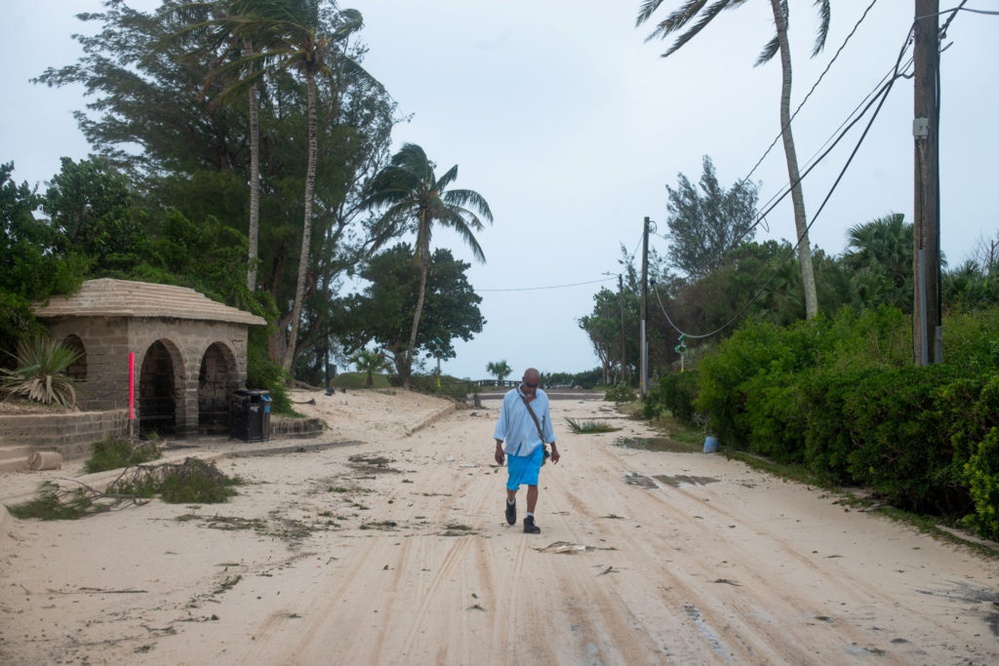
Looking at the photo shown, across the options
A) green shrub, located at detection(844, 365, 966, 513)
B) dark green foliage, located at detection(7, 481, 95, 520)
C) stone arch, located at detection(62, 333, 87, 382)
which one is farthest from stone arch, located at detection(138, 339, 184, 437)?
green shrub, located at detection(844, 365, 966, 513)

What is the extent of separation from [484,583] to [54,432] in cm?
874

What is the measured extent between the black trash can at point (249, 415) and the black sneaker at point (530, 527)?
36.2ft

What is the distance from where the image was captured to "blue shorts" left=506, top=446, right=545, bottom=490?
9797 millimetres

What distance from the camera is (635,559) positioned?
321 inches

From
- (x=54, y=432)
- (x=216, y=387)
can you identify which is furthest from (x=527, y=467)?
(x=216, y=387)

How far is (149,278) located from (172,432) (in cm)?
390

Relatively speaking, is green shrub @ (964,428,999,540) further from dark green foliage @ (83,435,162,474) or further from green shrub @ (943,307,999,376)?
dark green foliage @ (83,435,162,474)

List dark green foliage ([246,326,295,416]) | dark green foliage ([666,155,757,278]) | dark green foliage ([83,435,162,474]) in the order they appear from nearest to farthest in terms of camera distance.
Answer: dark green foliage ([83,435,162,474])
dark green foliage ([246,326,295,416])
dark green foliage ([666,155,757,278])

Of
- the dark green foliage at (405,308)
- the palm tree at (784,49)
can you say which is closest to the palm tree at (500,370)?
the dark green foliage at (405,308)

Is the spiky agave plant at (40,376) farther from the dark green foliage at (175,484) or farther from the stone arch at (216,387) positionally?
the stone arch at (216,387)

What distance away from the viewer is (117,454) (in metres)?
13.4

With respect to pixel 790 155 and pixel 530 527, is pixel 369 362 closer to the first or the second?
pixel 790 155

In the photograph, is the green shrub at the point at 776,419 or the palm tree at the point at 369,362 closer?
the green shrub at the point at 776,419

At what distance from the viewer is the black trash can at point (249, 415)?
19188mm
